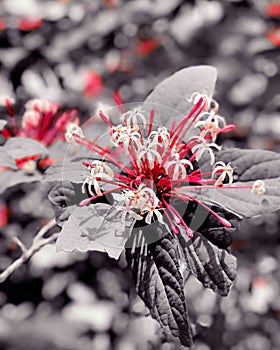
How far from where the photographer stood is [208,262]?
2.10 feet

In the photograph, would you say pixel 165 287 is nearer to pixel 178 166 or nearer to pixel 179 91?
pixel 178 166

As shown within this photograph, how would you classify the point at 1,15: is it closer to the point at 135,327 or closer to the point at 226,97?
the point at 226,97

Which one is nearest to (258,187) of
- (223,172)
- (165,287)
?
(223,172)

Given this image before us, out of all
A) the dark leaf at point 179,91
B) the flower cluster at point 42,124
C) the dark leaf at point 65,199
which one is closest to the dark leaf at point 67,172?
the dark leaf at point 65,199

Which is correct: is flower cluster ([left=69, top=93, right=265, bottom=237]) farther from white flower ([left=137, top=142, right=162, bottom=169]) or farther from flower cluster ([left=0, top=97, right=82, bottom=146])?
flower cluster ([left=0, top=97, right=82, bottom=146])

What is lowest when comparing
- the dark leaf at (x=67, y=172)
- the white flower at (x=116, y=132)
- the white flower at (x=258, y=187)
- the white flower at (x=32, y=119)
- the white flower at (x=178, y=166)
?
the white flower at (x=32, y=119)

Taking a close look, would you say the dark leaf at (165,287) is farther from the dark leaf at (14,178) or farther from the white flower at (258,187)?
the dark leaf at (14,178)

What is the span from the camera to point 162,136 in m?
0.65

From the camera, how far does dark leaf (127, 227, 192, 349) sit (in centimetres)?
62

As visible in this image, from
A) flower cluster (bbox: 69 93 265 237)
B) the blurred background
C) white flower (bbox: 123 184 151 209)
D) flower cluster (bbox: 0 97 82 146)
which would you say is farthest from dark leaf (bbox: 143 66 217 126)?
the blurred background

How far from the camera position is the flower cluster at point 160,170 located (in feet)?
2.08

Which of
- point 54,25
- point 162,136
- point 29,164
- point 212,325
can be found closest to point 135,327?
point 212,325

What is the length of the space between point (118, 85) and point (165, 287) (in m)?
0.93

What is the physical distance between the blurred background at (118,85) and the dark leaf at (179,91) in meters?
0.51
